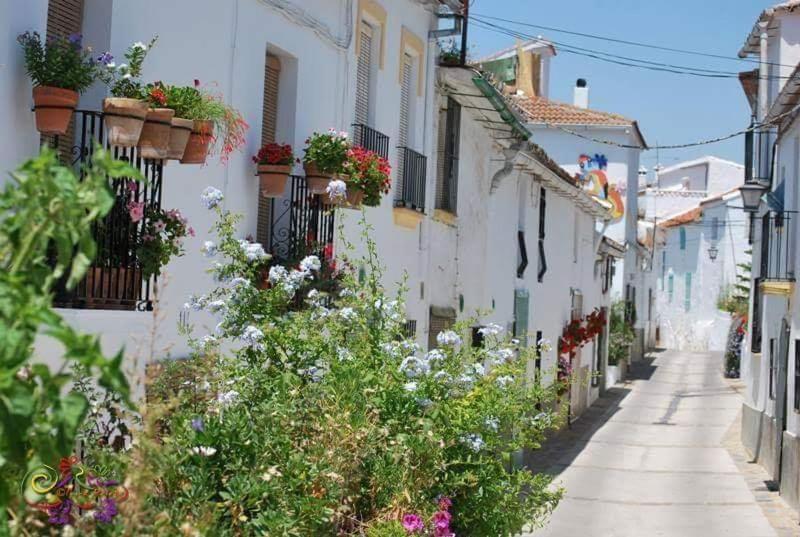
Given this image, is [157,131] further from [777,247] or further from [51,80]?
[777,247]

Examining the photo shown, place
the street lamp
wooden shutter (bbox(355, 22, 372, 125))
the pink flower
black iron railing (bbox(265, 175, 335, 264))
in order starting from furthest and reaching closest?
the street lamp → wooden shutter (bbox(355, 22, 372, 125)) → black iron railing (bbox(265, 175, 335, 264)) → the pink flower

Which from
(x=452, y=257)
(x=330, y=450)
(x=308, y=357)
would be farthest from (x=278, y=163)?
(x=452, y=257)

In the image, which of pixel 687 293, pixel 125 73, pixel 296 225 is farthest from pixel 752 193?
pixel 687 293

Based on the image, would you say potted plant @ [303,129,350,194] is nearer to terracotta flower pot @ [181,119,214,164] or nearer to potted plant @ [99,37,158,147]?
terracotta flower pot @ [181,119,214,164]

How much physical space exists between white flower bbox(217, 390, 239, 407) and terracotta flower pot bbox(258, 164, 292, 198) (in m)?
3.86

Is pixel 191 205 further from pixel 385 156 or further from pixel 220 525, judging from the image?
pixel 385 156

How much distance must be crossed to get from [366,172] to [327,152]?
522 millimetres

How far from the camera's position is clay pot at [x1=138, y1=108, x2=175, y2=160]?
7.12 m

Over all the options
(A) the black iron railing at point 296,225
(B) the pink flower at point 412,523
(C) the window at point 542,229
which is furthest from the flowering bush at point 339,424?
(C) the window at point 542,229

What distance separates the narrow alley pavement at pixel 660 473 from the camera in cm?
1570

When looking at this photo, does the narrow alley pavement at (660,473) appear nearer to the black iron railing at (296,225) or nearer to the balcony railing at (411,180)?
the balcony railing at (411,180)

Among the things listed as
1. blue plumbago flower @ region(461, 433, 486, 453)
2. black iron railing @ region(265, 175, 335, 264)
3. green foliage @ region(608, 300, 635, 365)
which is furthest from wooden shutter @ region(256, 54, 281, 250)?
green foliage @ region(608, 300, 635, 365)

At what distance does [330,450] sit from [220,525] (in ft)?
2.78

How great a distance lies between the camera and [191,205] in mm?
8508
